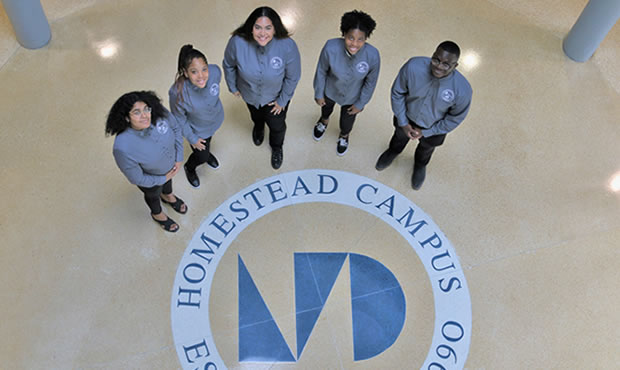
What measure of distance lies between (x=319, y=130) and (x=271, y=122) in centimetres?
66

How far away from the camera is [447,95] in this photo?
3525mm

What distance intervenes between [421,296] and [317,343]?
0.91 m

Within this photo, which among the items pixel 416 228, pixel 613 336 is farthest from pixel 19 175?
pixel 613 336

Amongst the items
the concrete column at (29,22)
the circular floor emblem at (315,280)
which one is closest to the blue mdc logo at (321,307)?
the circular floor emblem at (315,280)

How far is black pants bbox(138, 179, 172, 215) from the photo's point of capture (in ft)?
12.1

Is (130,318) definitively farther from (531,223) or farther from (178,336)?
(531,223)

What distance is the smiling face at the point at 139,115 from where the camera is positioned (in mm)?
→ 2999

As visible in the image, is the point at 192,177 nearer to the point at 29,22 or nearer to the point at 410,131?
the point at 410,131

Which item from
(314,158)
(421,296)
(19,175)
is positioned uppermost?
(314,158)

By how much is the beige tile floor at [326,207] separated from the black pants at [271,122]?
23 cm

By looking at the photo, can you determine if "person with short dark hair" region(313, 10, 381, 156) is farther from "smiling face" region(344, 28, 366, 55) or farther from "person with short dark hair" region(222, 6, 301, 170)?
"person with short dark hair" region(222, 6, 301, 170)

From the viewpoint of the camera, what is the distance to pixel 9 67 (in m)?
4.95

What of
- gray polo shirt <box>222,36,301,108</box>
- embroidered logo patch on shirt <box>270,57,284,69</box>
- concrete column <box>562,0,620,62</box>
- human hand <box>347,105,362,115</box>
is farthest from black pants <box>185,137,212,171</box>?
concrete column <box>562,0,620,62</box>

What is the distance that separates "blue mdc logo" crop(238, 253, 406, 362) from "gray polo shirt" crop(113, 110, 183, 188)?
109 cm
